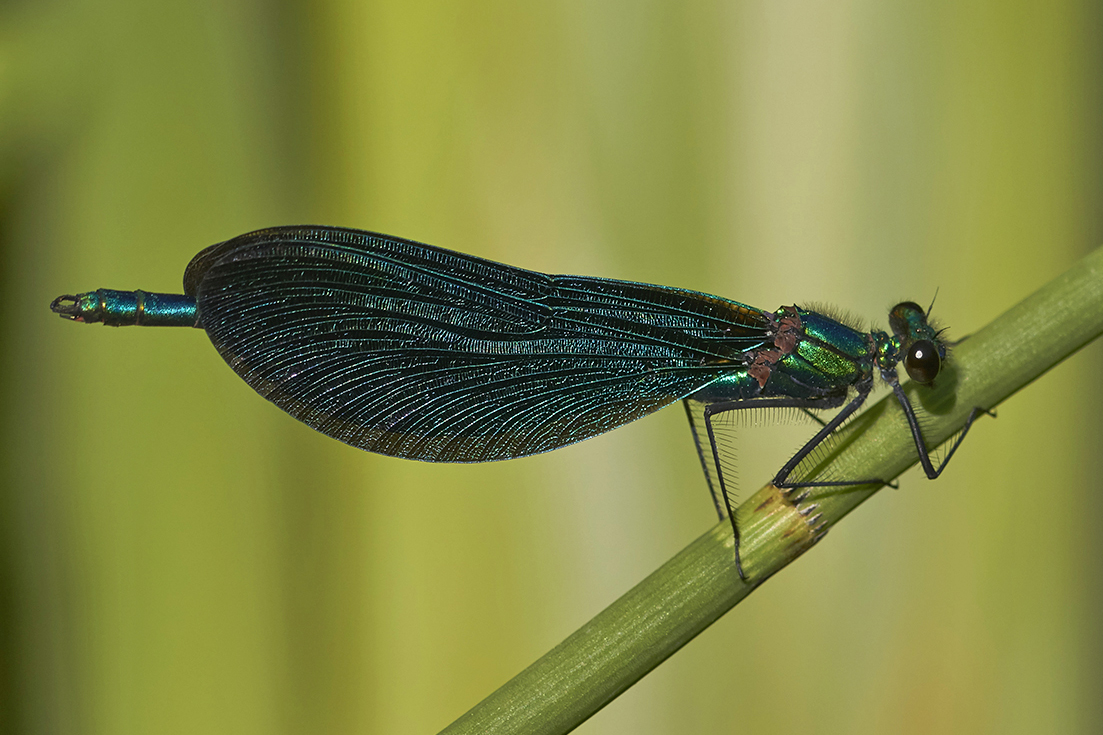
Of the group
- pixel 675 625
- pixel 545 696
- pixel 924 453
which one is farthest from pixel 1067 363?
pixel 545 696

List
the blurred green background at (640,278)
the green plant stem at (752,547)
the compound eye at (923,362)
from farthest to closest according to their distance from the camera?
1. the blurred green background at (640,278)
2. the compound eye at (923,362)
3. the green plant stem at (752,547)

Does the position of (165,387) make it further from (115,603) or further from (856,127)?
(856,127)

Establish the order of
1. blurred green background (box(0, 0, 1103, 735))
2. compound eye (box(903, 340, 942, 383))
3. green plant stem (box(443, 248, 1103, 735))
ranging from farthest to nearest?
blurred green background (box(0, 0, 1103, 735)) < compound eye (box(903, 340, 942, 383)) < green plant stem (box(443, 248, 1103, 735))

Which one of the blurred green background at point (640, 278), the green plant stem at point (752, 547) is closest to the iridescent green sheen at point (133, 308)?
the green plant stem at point (752, 547)

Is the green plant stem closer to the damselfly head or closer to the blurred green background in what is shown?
the damselfly head

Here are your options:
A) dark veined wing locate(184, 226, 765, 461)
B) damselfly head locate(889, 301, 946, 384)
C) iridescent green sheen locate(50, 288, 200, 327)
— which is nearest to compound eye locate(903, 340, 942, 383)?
damselfly head locate(889, 301, 946, 384)

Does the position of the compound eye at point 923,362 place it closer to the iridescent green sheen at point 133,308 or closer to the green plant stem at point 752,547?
the green plant stem at point 752,547
